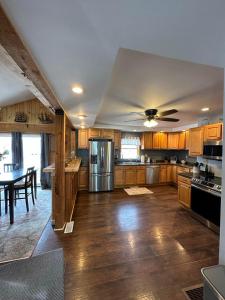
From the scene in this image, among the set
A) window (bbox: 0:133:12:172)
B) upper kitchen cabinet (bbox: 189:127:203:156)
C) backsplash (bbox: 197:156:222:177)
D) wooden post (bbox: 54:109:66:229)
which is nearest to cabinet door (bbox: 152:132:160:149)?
upper kitchen cabinet (bbox: 189:127:203:156)

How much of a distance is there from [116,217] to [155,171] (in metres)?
3.19

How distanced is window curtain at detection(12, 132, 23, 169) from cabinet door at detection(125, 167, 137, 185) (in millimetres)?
3796

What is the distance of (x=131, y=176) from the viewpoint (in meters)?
5.82

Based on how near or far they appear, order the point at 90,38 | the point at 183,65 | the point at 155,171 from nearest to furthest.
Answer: the point at 90,38, the point at 183,65, the point at 155,171

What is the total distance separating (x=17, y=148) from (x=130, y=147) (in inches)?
169

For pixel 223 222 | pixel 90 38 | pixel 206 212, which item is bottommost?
pixel 206 212

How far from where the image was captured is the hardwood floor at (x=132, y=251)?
5.47ft

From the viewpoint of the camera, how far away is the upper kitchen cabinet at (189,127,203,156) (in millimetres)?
3707

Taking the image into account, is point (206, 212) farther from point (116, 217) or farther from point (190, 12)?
point (190, 12)

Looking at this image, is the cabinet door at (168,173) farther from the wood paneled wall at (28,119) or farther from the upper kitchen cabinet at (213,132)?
the wood paneled wall at (28,119)

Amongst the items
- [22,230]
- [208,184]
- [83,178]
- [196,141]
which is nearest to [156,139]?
[196,141]

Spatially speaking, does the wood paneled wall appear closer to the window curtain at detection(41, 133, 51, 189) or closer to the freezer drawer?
the window curtain at detection(41, 133, 51, 189)

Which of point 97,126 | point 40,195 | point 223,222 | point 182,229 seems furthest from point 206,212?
point 40,195

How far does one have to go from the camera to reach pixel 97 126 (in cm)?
559
